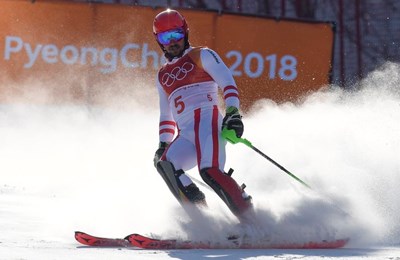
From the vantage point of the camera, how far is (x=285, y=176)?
7492 millimetres

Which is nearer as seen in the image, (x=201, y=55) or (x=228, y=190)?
(x=228, y=190)

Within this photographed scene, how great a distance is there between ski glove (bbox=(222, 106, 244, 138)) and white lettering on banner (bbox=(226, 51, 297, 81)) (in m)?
7.51

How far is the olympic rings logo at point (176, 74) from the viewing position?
6.04 metres

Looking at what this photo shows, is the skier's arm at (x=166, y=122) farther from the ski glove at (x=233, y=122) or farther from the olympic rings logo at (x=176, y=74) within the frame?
the ski glove at (x=233, y=122)

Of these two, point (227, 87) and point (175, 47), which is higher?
point (175, 47)

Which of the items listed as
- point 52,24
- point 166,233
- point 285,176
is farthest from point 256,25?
point 166,233

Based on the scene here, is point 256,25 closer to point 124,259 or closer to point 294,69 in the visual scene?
point 294,69

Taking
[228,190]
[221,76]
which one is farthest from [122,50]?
[228,190]

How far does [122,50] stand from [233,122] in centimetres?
767

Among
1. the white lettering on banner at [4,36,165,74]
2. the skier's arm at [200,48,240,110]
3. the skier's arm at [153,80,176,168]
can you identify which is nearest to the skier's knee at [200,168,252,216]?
the skier's arm at [200,48,240,110]

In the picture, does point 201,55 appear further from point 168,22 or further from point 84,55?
point 84,55

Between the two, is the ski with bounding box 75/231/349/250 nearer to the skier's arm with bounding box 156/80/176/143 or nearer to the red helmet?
the skier's arm with bounding box 156/80/176/143

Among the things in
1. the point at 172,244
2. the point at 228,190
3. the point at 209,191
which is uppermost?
the point at 209,191

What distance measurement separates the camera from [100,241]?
17.2ft
